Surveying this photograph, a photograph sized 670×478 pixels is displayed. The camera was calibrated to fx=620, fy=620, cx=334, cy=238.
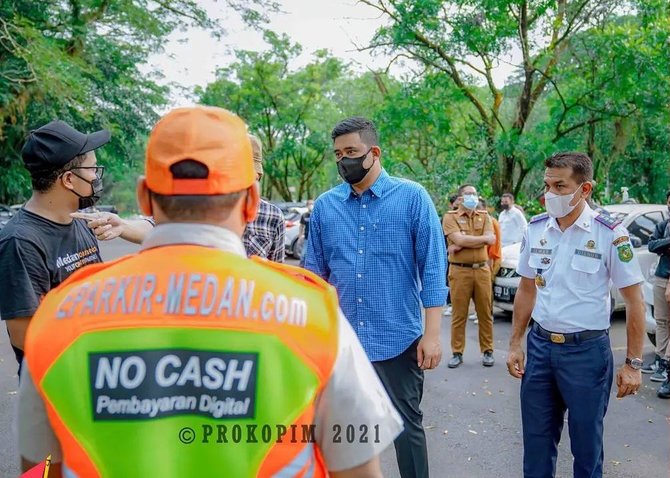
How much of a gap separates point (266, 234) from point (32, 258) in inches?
47.5

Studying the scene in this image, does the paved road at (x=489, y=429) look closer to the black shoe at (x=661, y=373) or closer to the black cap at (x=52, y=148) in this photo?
the black shoe at (x=661, y=373)

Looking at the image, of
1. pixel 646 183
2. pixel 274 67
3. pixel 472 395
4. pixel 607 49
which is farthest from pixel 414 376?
pixel 274 67

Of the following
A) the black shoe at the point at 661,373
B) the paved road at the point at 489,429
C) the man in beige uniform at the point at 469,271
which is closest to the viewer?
the paved road at the point at 489,429

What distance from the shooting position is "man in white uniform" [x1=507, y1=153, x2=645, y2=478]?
120 inches

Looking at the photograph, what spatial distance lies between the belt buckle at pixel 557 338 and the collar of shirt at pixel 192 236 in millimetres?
2280

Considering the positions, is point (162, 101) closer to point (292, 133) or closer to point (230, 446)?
point (292, 133)

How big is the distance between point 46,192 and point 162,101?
21402 mm

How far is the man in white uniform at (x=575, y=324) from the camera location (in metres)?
3.05

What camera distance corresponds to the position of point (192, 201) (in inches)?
51.5

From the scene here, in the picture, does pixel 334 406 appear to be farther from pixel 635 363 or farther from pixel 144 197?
pixel 635 363

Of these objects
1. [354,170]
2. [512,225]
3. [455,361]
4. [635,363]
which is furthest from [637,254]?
[354,170]

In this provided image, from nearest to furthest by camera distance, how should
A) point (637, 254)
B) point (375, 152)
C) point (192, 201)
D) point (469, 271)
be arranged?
point (192, 201) < point (375, 152) < point (469, 271) < point (637, 254)

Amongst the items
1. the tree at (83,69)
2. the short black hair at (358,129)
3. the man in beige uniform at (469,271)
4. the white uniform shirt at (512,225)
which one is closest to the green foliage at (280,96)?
the tree at (83,69)

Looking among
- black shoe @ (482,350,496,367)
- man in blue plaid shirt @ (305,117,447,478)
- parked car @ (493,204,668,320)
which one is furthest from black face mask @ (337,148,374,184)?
parked car @ (493,204,668,320)
